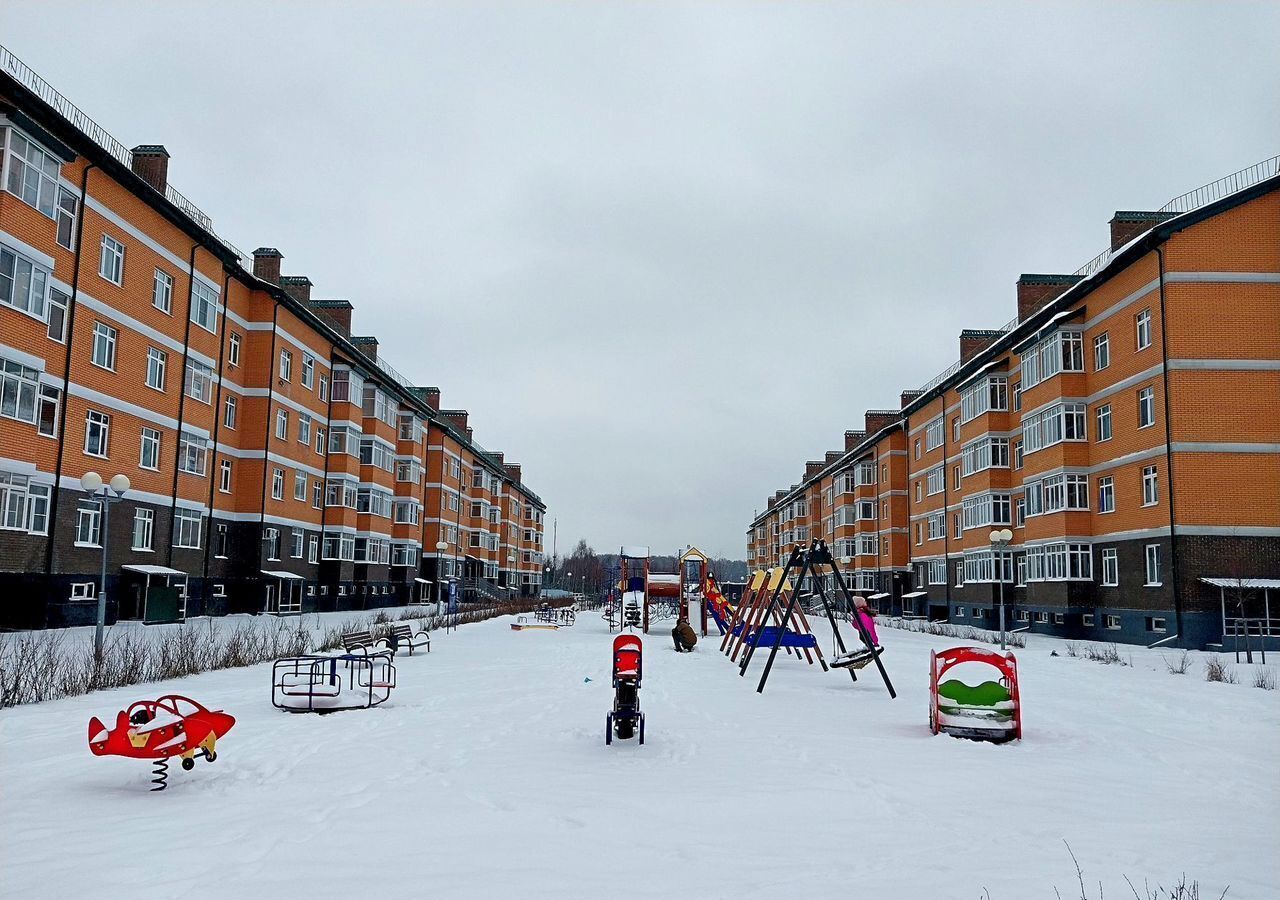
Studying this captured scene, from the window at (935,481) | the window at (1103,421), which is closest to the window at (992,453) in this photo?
the window at (935,481)

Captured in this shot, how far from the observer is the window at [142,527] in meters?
28.0

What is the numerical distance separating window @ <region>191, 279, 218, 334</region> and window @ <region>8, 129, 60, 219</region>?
8.41 m

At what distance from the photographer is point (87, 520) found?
2512cm

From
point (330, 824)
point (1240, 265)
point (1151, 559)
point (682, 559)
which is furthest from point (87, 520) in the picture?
point (1240, 265)

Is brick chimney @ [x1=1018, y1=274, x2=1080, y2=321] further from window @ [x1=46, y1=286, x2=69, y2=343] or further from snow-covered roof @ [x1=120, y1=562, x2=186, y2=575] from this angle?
window @ [x1=46, y1=286, x2=69, y2=343]

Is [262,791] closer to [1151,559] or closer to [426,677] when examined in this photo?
[426,677]

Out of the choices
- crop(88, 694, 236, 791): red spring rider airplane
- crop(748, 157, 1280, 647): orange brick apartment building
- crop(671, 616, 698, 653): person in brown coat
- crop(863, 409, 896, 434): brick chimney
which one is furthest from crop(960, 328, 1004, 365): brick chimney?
crop(88, 694, 236, 791): red spring rider airplane

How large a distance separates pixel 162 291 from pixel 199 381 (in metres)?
4.05

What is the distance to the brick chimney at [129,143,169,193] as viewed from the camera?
29703 millimetres

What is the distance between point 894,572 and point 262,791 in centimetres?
5208

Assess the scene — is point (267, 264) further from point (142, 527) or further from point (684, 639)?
point (684, 639)

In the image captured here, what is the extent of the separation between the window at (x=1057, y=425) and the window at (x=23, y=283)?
31.3 meters

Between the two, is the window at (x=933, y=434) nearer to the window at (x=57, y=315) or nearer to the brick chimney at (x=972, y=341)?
the brick chimney at (x=972, y=341)

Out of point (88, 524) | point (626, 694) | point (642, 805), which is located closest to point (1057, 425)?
point (626, 694)
